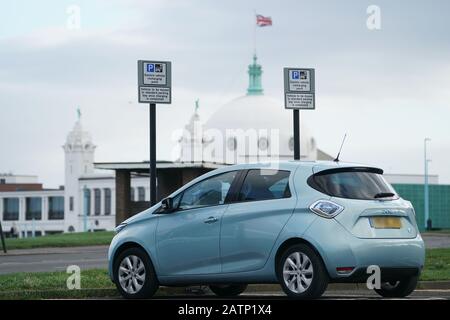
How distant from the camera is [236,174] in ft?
42.2

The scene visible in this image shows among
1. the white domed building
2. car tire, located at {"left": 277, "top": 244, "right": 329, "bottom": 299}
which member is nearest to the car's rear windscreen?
car tire, located at {"left": 277, "top": 244, "right": 329, "bottom": 299}

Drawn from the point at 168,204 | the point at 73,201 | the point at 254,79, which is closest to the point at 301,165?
the point at 168,204

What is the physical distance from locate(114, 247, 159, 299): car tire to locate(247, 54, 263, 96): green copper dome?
391 ft

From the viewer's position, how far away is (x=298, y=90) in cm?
1711

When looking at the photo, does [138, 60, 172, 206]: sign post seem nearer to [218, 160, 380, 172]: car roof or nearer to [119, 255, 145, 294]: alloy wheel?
[119, 255, 145, 294]: alloy wheel

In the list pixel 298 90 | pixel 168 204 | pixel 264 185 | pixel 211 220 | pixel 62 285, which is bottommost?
pixel 62 285

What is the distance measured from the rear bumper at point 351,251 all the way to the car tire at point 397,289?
27.3 inches

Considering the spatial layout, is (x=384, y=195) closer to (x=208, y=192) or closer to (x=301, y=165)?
(x=301, y=165)

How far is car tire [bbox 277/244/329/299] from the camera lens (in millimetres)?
11445

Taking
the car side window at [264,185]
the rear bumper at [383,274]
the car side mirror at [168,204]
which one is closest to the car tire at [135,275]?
the car side mirror at [168,204]

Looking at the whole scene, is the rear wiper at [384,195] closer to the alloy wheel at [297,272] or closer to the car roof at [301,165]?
the car roof at [301,165]

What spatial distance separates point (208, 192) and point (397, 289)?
246 centimetres
